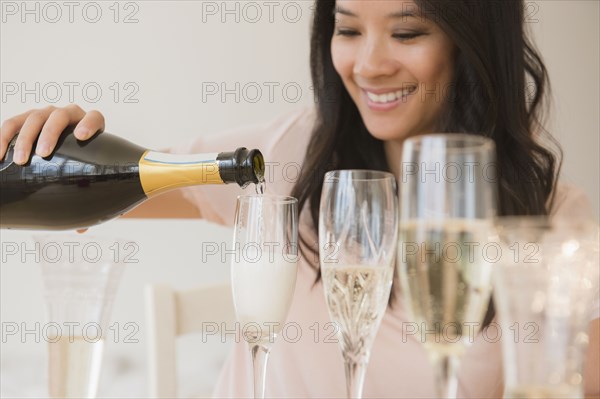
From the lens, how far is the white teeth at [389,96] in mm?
1242

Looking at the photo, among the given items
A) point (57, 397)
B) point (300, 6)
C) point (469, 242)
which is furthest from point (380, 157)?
point (300, 6)

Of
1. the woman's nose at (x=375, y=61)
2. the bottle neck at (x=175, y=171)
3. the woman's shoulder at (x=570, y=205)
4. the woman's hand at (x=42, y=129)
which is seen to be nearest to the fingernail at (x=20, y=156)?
the woman's hand at (x=42, y=129)

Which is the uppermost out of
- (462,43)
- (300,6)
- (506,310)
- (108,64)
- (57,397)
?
(300,6)

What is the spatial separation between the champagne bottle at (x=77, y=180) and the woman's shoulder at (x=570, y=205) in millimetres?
746

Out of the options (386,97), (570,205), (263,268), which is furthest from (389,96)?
(263,268)

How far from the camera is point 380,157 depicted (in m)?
1.42

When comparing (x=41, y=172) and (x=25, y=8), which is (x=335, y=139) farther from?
(x=25, y=8)

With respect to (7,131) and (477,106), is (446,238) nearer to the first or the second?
(7,131)

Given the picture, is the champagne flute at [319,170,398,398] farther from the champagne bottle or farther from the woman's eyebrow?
the woman's eyebrow

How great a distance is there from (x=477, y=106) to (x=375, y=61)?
201 mm

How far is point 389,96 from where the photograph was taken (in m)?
1.24

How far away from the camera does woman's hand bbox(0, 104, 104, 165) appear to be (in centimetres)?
90

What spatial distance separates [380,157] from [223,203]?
11.9 inches

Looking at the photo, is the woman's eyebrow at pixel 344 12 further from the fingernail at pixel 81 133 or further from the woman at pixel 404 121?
the fingernail at pixel 81 133
